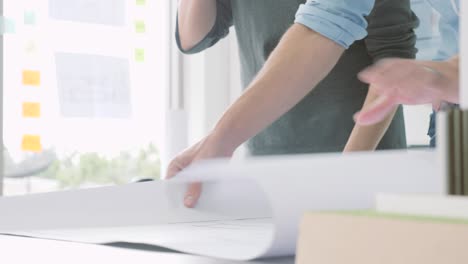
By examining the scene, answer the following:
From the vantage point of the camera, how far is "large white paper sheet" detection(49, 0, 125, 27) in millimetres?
1762

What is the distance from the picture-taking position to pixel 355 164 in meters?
0.33

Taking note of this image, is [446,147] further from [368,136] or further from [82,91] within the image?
[82,91]

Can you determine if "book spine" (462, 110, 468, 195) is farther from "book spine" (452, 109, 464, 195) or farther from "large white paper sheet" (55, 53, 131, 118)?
"large white paper sheet" (55, 53, 131, 118)

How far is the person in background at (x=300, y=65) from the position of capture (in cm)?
80

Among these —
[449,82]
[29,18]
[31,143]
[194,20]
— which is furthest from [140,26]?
[449,82]

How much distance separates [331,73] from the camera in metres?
1.20

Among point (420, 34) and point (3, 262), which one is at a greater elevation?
point (420, 34)

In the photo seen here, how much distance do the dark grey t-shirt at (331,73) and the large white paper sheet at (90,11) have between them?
56cm

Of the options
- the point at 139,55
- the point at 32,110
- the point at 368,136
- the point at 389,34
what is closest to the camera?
the point at 368,136

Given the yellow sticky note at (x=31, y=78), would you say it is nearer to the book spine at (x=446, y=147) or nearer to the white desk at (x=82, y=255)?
the white desk at (x=82, y=255)

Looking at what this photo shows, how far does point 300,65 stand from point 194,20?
0.53 meters

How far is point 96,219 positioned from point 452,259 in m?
0.43

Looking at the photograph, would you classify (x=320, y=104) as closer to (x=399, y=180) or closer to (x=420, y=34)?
(x=420, y=34)

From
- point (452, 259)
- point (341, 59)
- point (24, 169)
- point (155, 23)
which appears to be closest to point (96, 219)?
point (452, 259)
